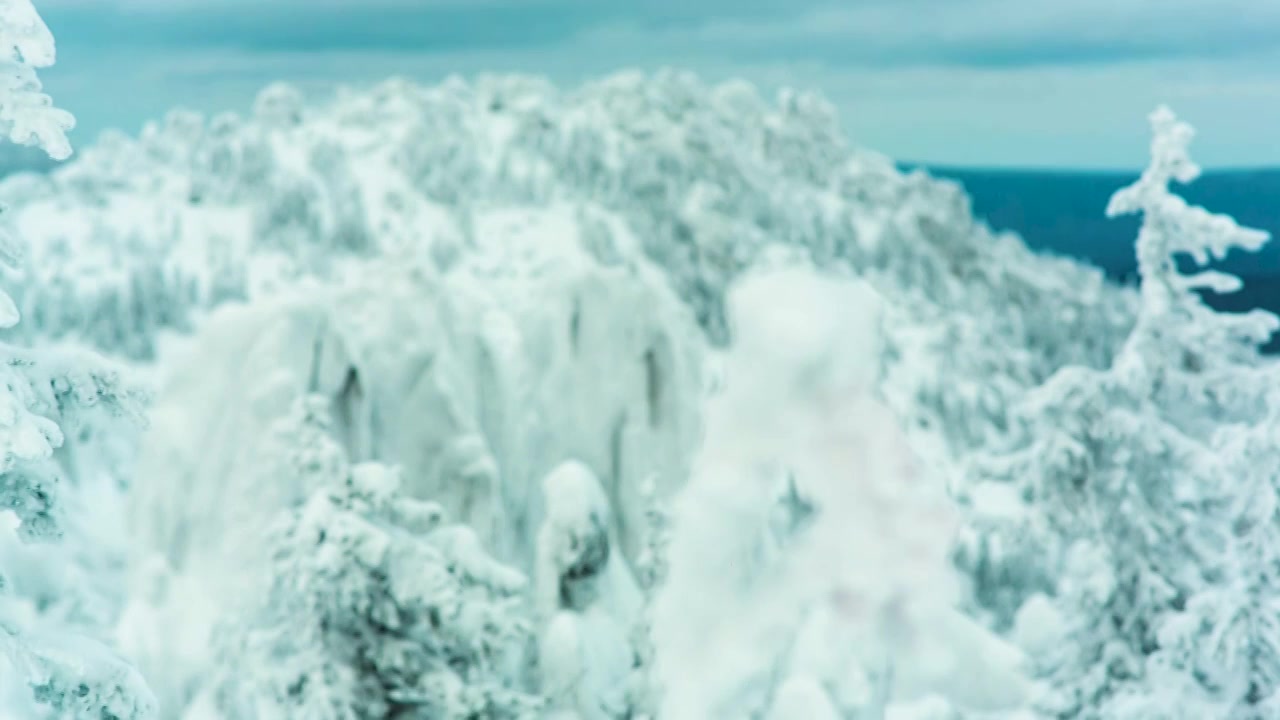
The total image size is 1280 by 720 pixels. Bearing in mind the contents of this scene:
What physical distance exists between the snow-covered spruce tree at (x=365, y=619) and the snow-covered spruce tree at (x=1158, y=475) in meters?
5.47

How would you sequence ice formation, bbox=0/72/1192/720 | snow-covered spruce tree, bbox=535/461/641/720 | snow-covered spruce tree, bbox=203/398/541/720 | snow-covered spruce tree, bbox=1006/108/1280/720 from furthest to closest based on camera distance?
snow-covered spruce tree, bbox=535/461/641/720 < snow-covered spruce tree, bbox=1006/108/1280/720 < snow-covered spruce tree, bbox=203/398/541/720 < ice formation, bbox=0/72/1192/720

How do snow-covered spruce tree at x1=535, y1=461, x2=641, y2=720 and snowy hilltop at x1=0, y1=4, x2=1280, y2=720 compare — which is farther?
snow-covered spruce tree at x1=535, y1=461, x2=641, y2=720

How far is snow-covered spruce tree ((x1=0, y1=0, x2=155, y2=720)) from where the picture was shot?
387cm

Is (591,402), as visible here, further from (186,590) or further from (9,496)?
(9,496)

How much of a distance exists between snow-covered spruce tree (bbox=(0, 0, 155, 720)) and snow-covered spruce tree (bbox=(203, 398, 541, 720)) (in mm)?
3398

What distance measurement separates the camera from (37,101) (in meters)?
3.99

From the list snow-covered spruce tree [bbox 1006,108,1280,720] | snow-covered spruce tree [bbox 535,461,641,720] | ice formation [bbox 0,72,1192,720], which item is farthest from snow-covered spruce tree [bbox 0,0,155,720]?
snow-covered spruce tree [bbox 1006,108,1280,720]

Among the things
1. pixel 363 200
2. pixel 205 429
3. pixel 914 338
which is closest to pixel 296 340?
pixel 205 429

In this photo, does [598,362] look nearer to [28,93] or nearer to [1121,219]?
[1121,219]

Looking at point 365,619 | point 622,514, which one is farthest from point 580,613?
point 622,514

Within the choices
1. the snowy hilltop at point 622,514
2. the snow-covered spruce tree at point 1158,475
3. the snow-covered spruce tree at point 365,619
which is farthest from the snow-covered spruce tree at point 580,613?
the snow-covered spruce tree at point 1158,475

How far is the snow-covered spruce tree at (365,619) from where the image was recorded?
27.8 feet

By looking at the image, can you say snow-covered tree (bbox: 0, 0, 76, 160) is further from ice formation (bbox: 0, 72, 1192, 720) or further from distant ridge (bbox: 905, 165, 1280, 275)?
distant ridge (bbox: 905, 165, 1280, 275)

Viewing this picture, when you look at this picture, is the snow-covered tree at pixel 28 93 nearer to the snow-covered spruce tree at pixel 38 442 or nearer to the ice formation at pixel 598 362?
the snow-covered spruce tree at pixel 38 442
